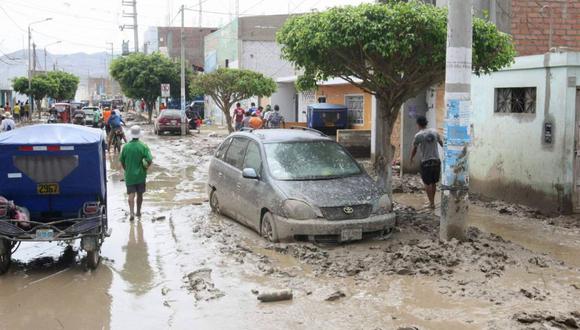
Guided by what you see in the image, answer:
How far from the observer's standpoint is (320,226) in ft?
27.2

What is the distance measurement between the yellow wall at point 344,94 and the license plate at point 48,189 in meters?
16.5

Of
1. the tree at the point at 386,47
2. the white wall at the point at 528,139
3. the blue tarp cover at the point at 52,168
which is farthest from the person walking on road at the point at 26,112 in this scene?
the blue tarp cover at the point at 52,168

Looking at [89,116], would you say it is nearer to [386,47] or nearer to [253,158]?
[253,158]

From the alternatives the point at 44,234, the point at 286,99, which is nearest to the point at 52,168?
the point at 44,234

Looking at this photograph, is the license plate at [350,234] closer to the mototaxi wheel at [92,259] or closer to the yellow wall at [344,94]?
the mototaxi wheel at [92,259]

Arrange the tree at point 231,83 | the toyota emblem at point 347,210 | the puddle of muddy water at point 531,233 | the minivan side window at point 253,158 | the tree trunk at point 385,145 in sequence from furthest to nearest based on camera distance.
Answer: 1. the tree at point 231,83
2. the tree trunk at point 385,145
3. the minivan side window at point 253,158
4. the puddle of muddy water at point 531,233
5. the toyota emblem at point 347,210

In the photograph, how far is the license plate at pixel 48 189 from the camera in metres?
7.85

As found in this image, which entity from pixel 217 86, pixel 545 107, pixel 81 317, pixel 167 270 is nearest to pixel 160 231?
pixel 167 270

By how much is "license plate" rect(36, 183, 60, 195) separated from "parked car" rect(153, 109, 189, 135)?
2803 cm

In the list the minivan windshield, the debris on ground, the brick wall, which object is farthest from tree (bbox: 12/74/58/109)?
the debris on ground

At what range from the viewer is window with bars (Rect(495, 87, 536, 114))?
11.7 metres

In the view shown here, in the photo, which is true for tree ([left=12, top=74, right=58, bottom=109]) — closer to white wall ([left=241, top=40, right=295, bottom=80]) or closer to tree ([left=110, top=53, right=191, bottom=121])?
tree ([left=110, top=53, right=191, bottom=121])

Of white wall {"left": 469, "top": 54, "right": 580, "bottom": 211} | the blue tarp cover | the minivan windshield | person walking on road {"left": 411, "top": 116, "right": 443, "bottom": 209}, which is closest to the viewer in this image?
the blue tarp cover

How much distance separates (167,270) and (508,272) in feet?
13.2
